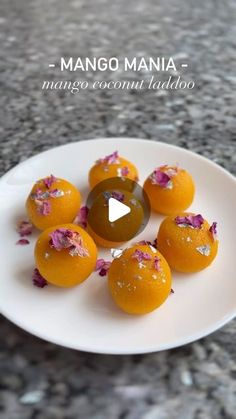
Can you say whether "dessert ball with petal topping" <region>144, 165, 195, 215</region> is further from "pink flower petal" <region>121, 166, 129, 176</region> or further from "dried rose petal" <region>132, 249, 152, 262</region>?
"dried rose petal" <region>132, 249, 152, 262</region>

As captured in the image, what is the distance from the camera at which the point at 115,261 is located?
749mm

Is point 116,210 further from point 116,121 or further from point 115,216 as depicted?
point 116,121

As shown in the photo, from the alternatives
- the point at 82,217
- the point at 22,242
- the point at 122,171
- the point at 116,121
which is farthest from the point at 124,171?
the point at 116,121

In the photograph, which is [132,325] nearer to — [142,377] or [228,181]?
[142,377]

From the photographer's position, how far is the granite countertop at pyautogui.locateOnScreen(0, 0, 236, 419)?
680 mm

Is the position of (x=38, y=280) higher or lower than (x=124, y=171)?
lower

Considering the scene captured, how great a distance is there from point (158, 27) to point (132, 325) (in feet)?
3.78

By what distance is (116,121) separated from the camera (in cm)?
124

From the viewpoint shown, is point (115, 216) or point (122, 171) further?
point (122, 171)

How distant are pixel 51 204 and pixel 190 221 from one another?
23 centimetres

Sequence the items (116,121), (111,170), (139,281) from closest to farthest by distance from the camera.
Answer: (139,281)
(111,170)
(116,121)

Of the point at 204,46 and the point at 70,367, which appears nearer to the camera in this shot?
the point at 70,367

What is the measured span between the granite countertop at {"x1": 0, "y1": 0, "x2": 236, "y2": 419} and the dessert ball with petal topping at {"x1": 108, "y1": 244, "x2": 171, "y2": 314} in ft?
0.25

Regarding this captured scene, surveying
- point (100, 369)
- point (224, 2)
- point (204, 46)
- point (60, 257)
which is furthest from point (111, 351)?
point (224, 2)
